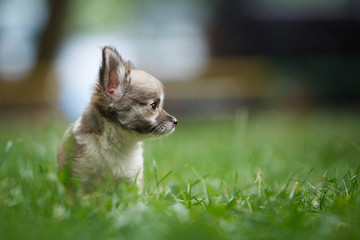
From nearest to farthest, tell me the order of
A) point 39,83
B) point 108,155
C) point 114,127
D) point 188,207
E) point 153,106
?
point 188,207 → point 108,155 → point 114,127 → point 153,106 → point 39,83

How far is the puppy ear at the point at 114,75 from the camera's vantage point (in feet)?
11.1

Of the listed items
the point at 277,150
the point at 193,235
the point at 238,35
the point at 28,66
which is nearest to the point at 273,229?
the point at 193,235

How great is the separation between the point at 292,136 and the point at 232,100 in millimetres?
3942

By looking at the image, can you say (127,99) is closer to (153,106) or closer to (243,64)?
(153,106)

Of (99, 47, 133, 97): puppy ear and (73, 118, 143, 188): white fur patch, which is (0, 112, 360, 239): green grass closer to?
(73, 118, 143, 188): white fur patch

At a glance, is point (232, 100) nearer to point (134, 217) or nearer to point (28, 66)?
point (28, 66)

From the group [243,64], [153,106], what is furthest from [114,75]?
[243,64]

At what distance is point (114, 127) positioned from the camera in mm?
3408

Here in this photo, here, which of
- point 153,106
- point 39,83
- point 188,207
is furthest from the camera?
point 39,83

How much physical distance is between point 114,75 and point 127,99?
24 centimetres

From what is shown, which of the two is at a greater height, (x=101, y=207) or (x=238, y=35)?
(x=238, y=35)

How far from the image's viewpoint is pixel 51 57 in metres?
11.5

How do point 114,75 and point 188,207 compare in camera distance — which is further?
point 114,75

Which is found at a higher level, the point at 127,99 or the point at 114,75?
the point at 114,75
